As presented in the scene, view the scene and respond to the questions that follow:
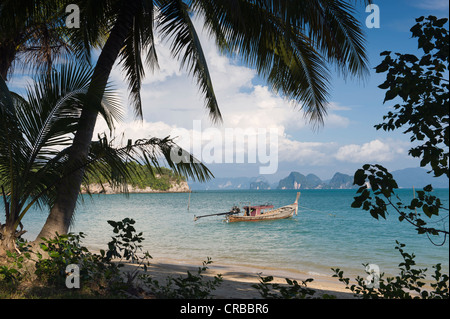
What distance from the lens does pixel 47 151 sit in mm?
4625

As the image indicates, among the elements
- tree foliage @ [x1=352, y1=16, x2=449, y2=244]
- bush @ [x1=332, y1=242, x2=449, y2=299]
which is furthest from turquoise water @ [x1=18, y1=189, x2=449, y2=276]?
tree foliage @ [x1=352, y1=16, x2=449, y2=244]

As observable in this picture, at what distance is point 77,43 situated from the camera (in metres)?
7.16

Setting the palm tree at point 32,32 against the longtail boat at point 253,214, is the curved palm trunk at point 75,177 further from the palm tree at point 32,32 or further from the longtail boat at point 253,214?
the longtail boat at point 253,214

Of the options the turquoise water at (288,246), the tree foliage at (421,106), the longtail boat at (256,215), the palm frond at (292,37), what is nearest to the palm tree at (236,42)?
the palm frond at (292,37)

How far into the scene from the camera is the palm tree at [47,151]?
14.3ft

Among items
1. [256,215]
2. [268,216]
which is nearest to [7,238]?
[256,215]

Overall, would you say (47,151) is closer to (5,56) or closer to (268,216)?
(5,56)

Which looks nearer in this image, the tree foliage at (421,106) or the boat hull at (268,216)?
the tree foliage at (421,106)

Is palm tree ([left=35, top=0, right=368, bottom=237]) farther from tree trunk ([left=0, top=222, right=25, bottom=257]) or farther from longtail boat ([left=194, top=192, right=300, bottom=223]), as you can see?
longtail boat ([left=194, top=192, right=300, bottom=223])

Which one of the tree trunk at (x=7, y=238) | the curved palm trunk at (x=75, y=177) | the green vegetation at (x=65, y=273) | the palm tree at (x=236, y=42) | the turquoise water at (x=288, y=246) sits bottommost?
the turquoise water at (x=288, y=246)
